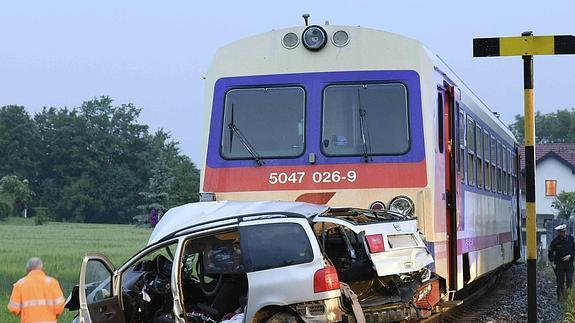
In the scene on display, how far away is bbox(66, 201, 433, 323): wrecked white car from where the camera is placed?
8078 millimetres

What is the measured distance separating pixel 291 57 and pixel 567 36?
3096 mm

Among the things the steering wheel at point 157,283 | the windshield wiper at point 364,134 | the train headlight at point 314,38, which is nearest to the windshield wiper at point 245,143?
the windshield wiper at point 364,134

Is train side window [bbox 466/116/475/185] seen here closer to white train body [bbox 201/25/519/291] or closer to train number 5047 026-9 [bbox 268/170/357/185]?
white train body [bbox 201/25/519/291]

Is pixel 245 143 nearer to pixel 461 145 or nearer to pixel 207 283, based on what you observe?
pixel 207 283

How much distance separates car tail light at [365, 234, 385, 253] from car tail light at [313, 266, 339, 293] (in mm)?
791

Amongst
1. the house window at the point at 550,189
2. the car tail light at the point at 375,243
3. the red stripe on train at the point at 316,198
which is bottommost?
the car tail light at the point at 375,243

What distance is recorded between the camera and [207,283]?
9.59m

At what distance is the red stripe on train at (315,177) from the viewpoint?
1052cm

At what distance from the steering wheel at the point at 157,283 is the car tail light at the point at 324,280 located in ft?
6.25

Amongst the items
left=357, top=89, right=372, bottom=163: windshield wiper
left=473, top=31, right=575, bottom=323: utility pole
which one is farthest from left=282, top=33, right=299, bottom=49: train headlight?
left=473, top=31, right=575, bottom=323: utility pole

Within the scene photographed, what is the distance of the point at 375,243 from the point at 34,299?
3259 millimetres

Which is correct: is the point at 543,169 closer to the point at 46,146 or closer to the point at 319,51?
the point at 46,146

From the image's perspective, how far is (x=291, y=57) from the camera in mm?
11086

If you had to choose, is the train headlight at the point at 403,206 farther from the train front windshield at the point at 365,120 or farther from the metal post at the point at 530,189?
the metal post at the point at 530,189
